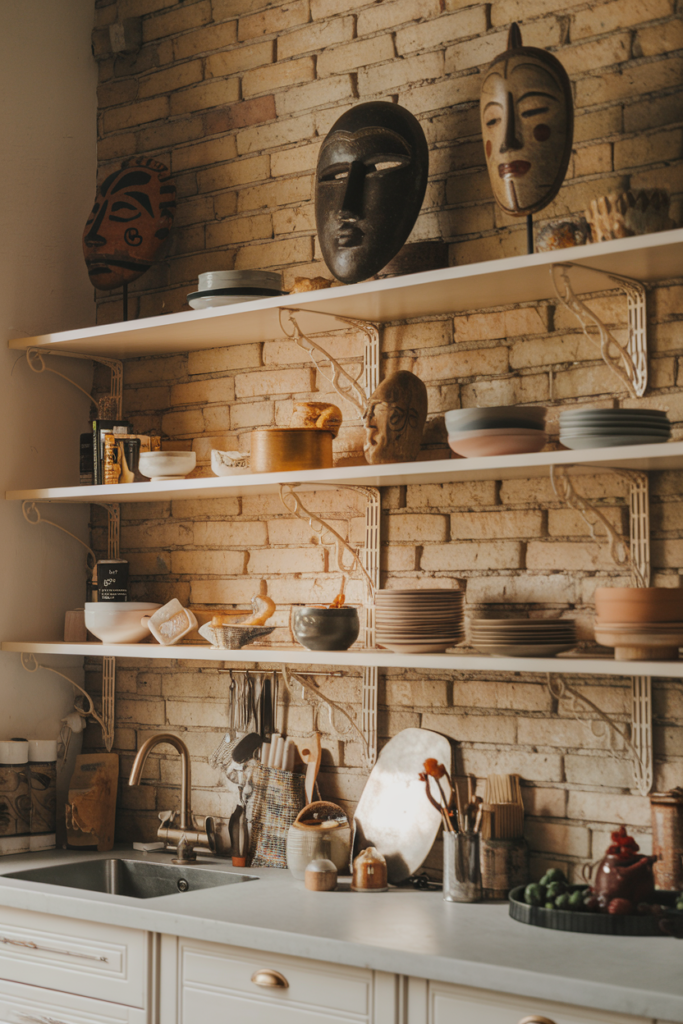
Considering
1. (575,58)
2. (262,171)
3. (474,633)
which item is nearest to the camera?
(474,633)

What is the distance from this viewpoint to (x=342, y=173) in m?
2.64

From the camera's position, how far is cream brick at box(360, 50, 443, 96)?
281cm

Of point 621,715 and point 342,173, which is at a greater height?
point 342,173

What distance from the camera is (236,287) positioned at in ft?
9.03

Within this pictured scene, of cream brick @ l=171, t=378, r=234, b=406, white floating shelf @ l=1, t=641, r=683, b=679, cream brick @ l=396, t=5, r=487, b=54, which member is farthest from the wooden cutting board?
cream brick @ l=396, t=5, r=487, b=54

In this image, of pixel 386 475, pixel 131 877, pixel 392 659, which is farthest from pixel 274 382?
pixel 131 877

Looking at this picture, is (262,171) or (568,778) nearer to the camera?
(568,778)

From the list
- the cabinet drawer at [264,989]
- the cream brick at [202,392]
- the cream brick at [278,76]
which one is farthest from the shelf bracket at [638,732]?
the cream brick at [278,76]

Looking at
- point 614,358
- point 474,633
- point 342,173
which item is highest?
point 342,173

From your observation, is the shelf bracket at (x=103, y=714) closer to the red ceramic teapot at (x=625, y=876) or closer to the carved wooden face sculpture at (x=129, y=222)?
the carved wooden face sculpture at (x=129, y=222)

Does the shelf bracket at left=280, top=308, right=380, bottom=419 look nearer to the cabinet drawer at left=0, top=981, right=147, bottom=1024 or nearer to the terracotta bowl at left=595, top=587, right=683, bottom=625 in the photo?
the terracotta bowl at left=595, top=587, right=683, bottom=625

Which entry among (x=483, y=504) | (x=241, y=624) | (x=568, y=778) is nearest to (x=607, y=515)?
(x=483, y=504)

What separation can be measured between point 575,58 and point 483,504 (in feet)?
3.48

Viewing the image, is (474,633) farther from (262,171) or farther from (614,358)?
(262,171)
